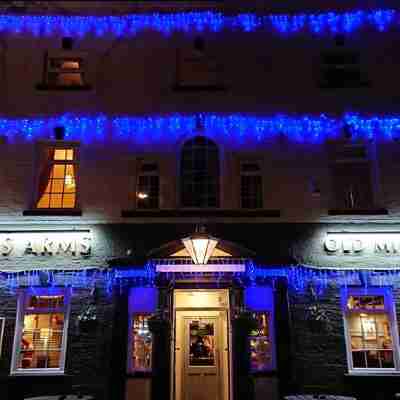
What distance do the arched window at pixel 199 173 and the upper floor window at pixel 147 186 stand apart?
645 mm

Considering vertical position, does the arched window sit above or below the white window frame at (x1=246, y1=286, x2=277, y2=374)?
above

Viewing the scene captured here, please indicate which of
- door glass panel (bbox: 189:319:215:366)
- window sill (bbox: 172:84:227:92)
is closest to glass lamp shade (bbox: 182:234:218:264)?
door glass panel (bbox: 189:319:215:366)

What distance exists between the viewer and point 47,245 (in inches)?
426

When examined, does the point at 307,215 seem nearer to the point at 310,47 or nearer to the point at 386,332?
the point at 386,332

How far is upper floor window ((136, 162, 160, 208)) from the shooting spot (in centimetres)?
1138

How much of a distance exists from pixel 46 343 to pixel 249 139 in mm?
6792

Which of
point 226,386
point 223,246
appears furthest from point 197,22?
point 226,386

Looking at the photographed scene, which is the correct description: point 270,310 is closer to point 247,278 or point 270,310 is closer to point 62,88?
point 247,278

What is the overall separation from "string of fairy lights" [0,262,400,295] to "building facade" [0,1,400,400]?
0.11 ft

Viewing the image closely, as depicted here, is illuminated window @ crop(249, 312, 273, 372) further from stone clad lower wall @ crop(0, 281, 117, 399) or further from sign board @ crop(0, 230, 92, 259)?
sign board @ crop(0, 230, 92, 259)

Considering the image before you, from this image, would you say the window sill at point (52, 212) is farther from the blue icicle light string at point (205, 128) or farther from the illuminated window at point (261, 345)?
the illuminated window at point (261, 345)

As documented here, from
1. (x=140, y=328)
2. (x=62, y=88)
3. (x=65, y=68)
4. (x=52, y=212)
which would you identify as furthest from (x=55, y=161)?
(x=140, y=328)

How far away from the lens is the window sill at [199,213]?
36.0ft

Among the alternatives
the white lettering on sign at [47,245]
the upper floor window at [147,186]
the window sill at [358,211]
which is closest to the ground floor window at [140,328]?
the white lettering on sign at [47,245]
